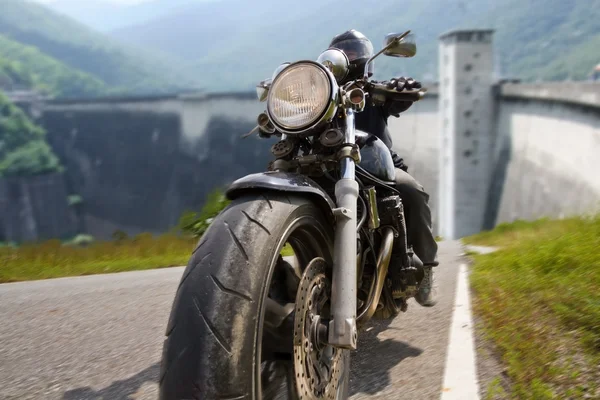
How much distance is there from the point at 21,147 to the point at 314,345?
75329mm

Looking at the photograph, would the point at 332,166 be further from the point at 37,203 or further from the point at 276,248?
the point at 37,203

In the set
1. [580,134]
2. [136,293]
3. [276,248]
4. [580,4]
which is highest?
[580,4]

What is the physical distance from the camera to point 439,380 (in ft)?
9.63

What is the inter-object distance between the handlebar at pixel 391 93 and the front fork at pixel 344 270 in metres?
0.78

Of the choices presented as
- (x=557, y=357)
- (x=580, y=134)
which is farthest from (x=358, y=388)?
(x=580, y=134)

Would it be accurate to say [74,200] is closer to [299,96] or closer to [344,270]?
[299,96]

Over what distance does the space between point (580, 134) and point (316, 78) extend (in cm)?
2508

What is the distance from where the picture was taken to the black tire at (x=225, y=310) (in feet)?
5.86

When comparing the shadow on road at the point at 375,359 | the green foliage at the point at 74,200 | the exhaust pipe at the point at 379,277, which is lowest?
the green foliage at the point at 74,200

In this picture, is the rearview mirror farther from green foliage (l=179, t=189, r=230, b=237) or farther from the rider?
green foliage (l=179, t=189, r=230, b=237)

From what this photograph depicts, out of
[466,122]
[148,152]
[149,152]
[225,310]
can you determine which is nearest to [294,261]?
[225,310]

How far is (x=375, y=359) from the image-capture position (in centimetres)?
333

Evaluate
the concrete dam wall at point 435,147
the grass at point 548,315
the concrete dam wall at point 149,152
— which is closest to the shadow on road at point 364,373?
the grass at point 548,315

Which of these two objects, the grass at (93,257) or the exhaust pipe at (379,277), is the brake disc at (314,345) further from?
the grass at (93,257)
